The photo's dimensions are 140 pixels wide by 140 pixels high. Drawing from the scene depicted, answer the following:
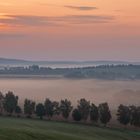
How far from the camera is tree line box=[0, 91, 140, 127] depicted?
123 m

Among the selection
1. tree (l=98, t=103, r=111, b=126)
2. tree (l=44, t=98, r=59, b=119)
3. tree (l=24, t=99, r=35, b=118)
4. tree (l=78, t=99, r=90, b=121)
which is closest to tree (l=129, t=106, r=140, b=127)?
tree (l=98, t=103, r=111, b=126)

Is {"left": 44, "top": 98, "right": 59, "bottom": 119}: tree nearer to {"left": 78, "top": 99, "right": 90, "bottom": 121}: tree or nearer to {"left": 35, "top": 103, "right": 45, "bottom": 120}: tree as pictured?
{"left": 35, "top": 103, "right": 45, "bottom": 120}: tree

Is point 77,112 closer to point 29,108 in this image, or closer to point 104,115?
point 104,115

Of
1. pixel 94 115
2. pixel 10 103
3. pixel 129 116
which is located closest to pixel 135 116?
pixel 129 116

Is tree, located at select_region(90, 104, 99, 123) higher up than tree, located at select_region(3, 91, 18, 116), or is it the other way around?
tree, located at select_region(3, 91, 18, 116)

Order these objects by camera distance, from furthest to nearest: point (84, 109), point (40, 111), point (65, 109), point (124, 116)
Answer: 1. point (65, 109)
2. point (84, 109)
3. point (40, 111)
4. point (124, 116)

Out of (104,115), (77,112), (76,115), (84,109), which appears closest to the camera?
(104,115)

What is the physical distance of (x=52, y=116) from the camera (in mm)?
128125

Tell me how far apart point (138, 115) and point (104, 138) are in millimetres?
42516

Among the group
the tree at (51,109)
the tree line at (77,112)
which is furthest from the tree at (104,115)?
the tree at (51,109)

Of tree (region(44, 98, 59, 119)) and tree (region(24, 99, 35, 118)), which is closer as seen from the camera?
tree (region(44, 98, 59, 119))

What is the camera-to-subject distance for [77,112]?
124m

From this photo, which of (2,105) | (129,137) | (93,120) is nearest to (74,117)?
(93,120)

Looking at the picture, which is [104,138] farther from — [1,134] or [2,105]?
[2,105]
